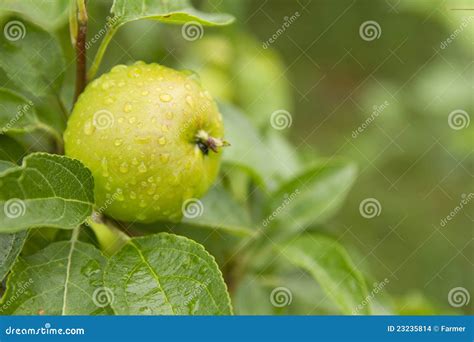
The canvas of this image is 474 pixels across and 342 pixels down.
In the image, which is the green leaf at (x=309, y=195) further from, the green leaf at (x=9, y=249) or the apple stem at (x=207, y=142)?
the green leaf at (x=9, y=249)

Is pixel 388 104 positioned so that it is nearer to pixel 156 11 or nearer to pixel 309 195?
pixel 309 195

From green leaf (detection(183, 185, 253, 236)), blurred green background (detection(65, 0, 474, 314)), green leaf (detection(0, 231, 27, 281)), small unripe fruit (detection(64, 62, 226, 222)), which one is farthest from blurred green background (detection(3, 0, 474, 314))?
green leaf (detection(0, 231, 27, 281))

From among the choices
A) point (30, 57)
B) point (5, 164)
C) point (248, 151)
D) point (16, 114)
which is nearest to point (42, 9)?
point (30, 57)

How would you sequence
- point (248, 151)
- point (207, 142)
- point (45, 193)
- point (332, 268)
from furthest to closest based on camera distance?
1. point (248, 151)
2. point (332, 268)
3. point (207, 142)
4. point (45, 193)

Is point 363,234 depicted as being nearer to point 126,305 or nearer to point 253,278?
point 253,278

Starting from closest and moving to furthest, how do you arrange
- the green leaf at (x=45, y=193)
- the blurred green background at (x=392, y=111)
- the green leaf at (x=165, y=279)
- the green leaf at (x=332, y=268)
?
the green leaf at (x=45, y=193), the green leaf at (x=165, y=279), the green leaf at (x=332, y=268), the blurred green background at (x=392, y=111)

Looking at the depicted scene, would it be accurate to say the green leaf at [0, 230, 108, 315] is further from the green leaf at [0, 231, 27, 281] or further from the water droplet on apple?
the water droplet on apple

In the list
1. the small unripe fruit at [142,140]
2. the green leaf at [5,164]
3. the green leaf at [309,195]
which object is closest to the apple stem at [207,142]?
the small unripe fruit at [142,140]
